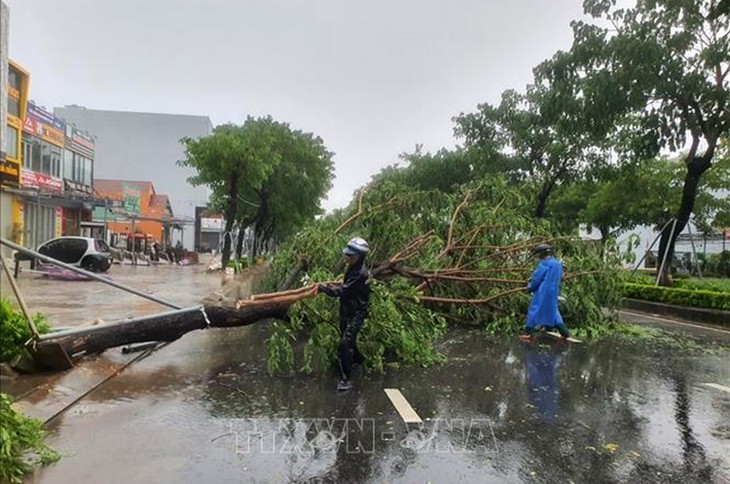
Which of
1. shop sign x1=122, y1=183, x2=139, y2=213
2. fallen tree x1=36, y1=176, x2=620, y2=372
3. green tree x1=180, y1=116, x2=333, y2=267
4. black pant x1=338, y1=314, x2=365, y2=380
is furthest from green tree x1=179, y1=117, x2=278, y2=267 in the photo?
black pant x1=338, y1=314, x2=365, y2=380

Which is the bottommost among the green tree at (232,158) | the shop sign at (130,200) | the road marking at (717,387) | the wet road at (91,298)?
the wet road at (91,298)

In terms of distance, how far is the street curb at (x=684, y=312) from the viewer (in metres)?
12.9

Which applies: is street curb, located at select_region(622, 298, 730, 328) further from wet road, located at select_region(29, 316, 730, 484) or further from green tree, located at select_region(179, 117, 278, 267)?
green tree, located at select_region(179, 117, 278, 267)

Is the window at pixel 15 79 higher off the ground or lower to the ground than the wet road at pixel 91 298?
higher

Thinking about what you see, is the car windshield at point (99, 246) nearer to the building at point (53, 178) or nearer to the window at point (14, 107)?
the building at point (53, 178)

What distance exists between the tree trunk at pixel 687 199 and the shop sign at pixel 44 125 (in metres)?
26.3

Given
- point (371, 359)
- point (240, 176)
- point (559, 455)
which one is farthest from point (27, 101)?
point (559, 455)

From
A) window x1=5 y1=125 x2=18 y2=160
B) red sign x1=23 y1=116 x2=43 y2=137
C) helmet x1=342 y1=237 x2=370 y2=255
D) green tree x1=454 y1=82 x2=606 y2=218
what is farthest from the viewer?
red sign x1=23 y1=116 x2=43 y2=137

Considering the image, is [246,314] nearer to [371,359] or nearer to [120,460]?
[371,359]

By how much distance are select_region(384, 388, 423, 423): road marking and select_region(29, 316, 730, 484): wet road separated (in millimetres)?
80

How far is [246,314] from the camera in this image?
756cm

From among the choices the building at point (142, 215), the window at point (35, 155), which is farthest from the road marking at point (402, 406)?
the building at point (142, 215)

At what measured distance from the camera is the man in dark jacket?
614cm

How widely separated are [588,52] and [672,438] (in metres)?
11.9
